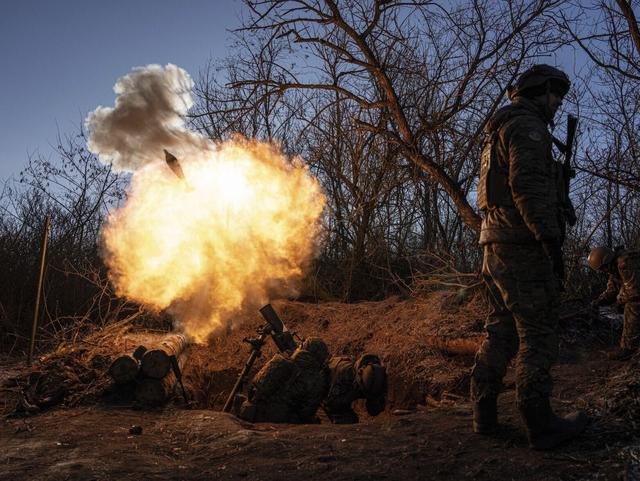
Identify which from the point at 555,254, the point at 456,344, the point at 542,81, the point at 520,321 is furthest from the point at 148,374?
the point at 542,81

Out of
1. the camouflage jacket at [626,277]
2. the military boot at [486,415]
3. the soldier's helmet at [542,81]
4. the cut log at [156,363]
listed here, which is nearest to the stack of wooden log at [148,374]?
the cut log at [156,363]

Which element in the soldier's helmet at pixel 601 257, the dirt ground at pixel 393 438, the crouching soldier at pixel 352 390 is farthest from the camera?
the soldier's helmet at pixel 601 257

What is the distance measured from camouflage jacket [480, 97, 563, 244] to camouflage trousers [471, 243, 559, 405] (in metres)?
0.15

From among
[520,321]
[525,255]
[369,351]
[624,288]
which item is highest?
[624,288]

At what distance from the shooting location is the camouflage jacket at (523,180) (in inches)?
137

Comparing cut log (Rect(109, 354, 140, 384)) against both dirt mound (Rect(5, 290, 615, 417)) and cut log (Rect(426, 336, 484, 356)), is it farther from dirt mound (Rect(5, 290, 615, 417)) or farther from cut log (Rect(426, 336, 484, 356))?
cut log (Rect(426, 336, 484, 356))

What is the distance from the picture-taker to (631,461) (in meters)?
3.02

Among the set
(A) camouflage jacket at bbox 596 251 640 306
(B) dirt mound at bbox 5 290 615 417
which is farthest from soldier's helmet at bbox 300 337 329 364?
(A) camouflage jacket at bbox 596 251 640 306

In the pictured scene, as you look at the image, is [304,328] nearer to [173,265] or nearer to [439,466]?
[173,265]

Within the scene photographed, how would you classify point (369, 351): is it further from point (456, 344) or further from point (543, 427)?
point (543, 427)

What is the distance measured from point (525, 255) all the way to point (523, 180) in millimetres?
568

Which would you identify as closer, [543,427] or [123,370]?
[543,427]

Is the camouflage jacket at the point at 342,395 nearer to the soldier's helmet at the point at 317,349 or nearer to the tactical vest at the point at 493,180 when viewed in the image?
the soldier's helmet at the point at 317,349

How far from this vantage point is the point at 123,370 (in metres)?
6.33
